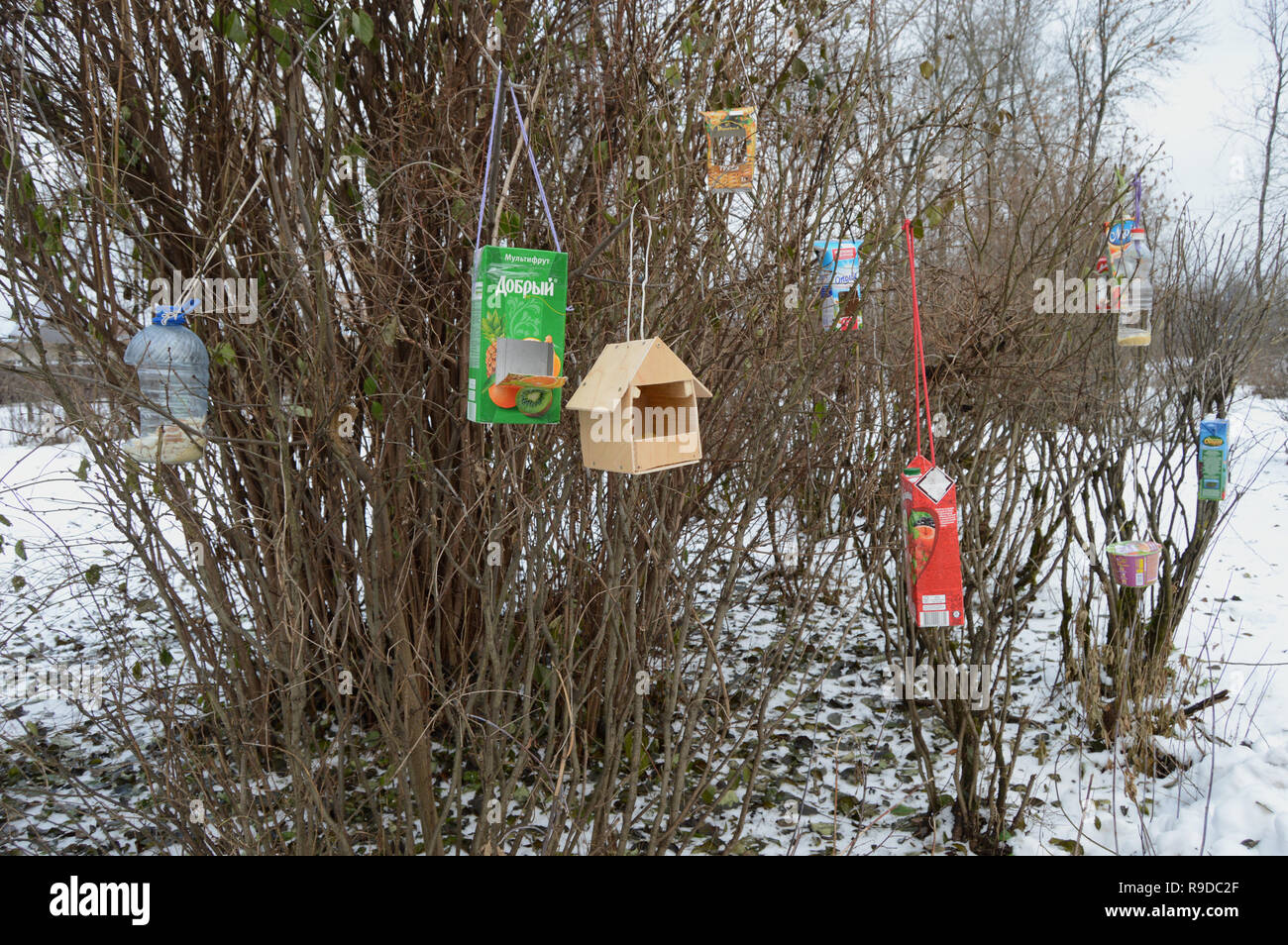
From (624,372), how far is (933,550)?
113cm

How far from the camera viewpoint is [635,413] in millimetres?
2035

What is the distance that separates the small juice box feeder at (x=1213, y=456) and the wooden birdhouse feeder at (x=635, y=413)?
327 centimetres

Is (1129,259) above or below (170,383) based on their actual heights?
above

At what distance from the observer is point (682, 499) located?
2.75 metres

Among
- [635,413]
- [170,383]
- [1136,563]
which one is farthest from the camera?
[1136,563]

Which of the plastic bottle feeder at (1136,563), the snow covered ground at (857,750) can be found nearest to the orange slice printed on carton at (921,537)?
the snow covered ground at (857,750)

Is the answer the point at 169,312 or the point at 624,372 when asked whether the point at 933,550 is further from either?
the point at 169,312

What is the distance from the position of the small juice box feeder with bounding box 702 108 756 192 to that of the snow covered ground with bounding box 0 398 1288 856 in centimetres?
155

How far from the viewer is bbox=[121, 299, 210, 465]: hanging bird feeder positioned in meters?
2.12

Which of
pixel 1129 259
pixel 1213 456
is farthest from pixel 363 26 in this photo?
pixel 1213 456

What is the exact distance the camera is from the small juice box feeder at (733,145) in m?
2.33

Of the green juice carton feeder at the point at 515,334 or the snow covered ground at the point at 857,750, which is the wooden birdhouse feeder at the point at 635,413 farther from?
the snow covered ground at the point at 857,750
